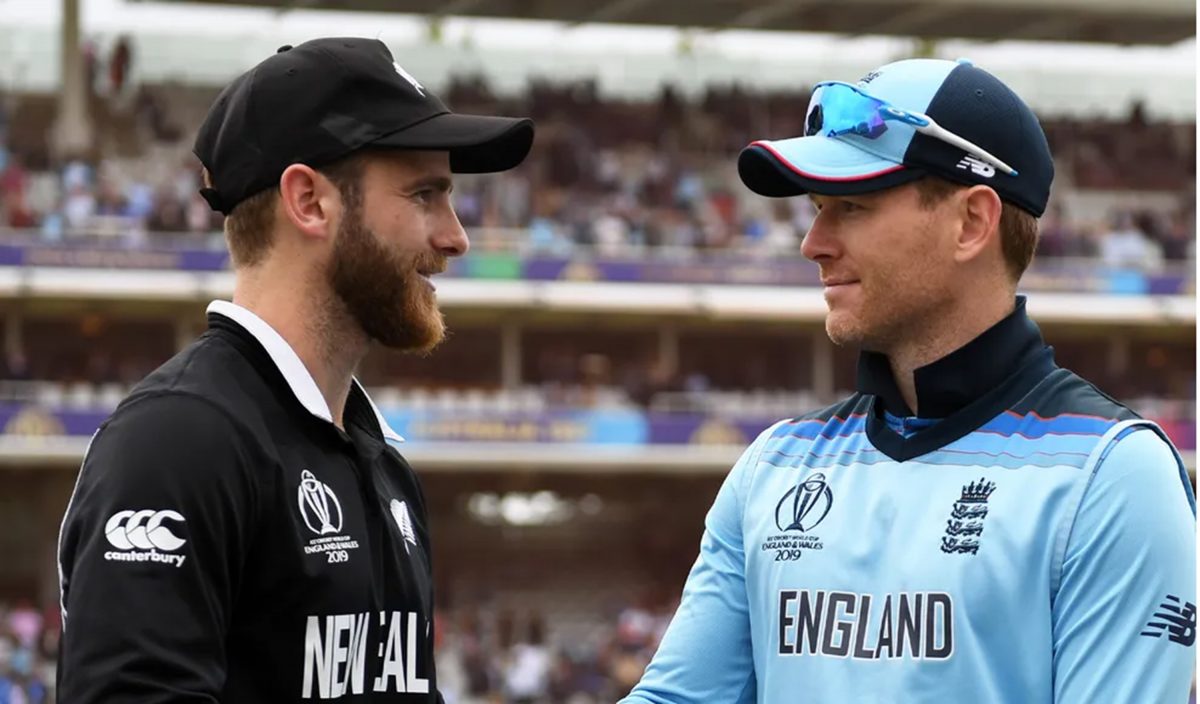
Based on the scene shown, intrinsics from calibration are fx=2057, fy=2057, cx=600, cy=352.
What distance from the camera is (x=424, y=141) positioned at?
9.61 ft

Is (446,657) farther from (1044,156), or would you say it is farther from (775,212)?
(1044,156)

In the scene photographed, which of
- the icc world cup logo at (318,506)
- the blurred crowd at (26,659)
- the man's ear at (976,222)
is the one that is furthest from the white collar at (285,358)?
the blurred crowd at (26,659)

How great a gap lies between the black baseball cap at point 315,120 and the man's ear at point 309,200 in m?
0.02

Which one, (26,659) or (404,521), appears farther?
(26,659)

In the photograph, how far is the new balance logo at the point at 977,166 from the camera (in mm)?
2850

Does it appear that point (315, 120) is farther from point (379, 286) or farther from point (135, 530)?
point (135, 530)

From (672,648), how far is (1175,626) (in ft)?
2.44

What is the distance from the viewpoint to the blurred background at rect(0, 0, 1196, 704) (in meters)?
25.5

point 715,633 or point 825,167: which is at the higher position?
point 825,167

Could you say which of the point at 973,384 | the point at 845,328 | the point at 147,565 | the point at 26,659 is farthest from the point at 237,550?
the point at 26,659

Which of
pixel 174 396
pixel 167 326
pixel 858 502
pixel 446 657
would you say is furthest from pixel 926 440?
pixel 167 326

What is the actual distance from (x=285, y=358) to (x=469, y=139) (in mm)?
406

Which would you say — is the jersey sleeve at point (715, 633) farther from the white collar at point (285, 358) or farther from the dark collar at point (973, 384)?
the white collar at point (285, 358)

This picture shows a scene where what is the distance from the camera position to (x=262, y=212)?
2.93 m
